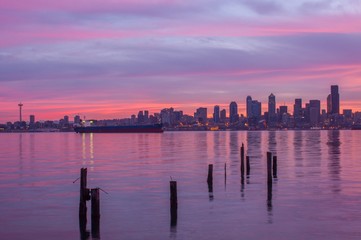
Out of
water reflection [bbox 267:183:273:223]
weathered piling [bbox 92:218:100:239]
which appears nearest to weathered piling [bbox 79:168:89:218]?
weathered piling [bbox 92:218:100:239]

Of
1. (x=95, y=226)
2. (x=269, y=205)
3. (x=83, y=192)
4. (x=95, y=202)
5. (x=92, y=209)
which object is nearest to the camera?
(x=95, y=202)

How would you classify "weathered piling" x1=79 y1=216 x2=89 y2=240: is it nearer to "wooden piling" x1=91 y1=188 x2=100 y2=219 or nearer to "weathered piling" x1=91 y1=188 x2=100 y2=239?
"weathered piling" x1=91 y1=188 x2=100 y2=239

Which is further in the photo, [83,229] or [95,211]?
[83,229]

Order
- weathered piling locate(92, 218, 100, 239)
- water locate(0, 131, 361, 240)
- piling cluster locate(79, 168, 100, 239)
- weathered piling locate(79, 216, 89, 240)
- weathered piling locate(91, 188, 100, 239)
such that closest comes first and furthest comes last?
weathered piling locate(79, 216, 89, 240)
weathered piling locate(91, 188, 100, 239)
piling cluster locate(79, 168, 100, 239)
weathered piling locate(92, 218, 100, 239)
water locate(0, 131, 361, 240)

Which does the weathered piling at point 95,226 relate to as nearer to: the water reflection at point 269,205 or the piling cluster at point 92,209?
the piling cluster at point 92,209

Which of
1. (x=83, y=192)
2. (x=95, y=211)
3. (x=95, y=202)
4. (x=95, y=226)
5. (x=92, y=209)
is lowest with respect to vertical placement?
(x=95, y=226)

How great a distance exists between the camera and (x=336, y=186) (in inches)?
1721

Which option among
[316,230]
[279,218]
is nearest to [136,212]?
[279,218]

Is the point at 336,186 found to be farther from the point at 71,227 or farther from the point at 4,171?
the point at 4,171

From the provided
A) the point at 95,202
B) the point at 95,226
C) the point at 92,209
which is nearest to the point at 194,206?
the point at 95,226

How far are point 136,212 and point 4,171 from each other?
Result: 3338 cm

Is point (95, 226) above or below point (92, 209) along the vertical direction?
below

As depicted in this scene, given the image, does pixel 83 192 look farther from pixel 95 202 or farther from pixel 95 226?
pixel 95 226

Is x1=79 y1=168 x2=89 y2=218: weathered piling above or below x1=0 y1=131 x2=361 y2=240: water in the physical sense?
above
